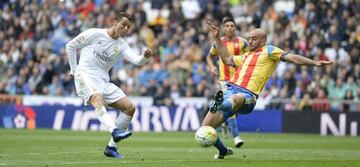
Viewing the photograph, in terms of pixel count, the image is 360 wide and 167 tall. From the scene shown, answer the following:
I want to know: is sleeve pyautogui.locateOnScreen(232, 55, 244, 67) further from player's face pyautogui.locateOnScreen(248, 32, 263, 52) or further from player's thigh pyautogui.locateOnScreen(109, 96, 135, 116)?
player's thigh pyautogui.locateOnScreen(109, 96, 135, 116)

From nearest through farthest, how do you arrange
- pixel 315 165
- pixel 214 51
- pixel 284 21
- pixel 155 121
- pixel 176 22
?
pixel 315 165 → pixel 214 51 → pixel 155 121 → pixel 284 21 → pixel 176 22

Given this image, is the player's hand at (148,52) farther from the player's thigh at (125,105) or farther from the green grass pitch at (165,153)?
the green grass pitch at (165,153)

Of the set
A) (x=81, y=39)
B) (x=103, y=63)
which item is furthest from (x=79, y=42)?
(x=103, y=63)

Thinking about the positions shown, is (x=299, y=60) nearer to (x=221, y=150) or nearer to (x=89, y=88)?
(x=221, y=150)

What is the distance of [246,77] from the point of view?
14.2m

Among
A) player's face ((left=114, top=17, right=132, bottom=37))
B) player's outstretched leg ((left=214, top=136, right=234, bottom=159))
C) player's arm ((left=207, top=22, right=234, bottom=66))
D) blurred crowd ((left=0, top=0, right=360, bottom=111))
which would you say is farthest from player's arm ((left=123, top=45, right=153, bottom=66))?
blurred crowd ((left=0, top=0, right=360, bottom=111))

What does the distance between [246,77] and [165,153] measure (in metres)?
2.35

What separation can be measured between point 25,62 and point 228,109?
19949 mm

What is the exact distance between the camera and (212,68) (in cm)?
1861

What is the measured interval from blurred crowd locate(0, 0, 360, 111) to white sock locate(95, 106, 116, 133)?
1394 cm

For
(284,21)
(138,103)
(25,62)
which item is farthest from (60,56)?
(284,21)

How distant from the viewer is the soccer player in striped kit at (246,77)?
13594mm

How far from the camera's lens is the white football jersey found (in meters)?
14.9

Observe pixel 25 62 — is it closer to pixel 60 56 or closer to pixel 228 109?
pixel 60 56
